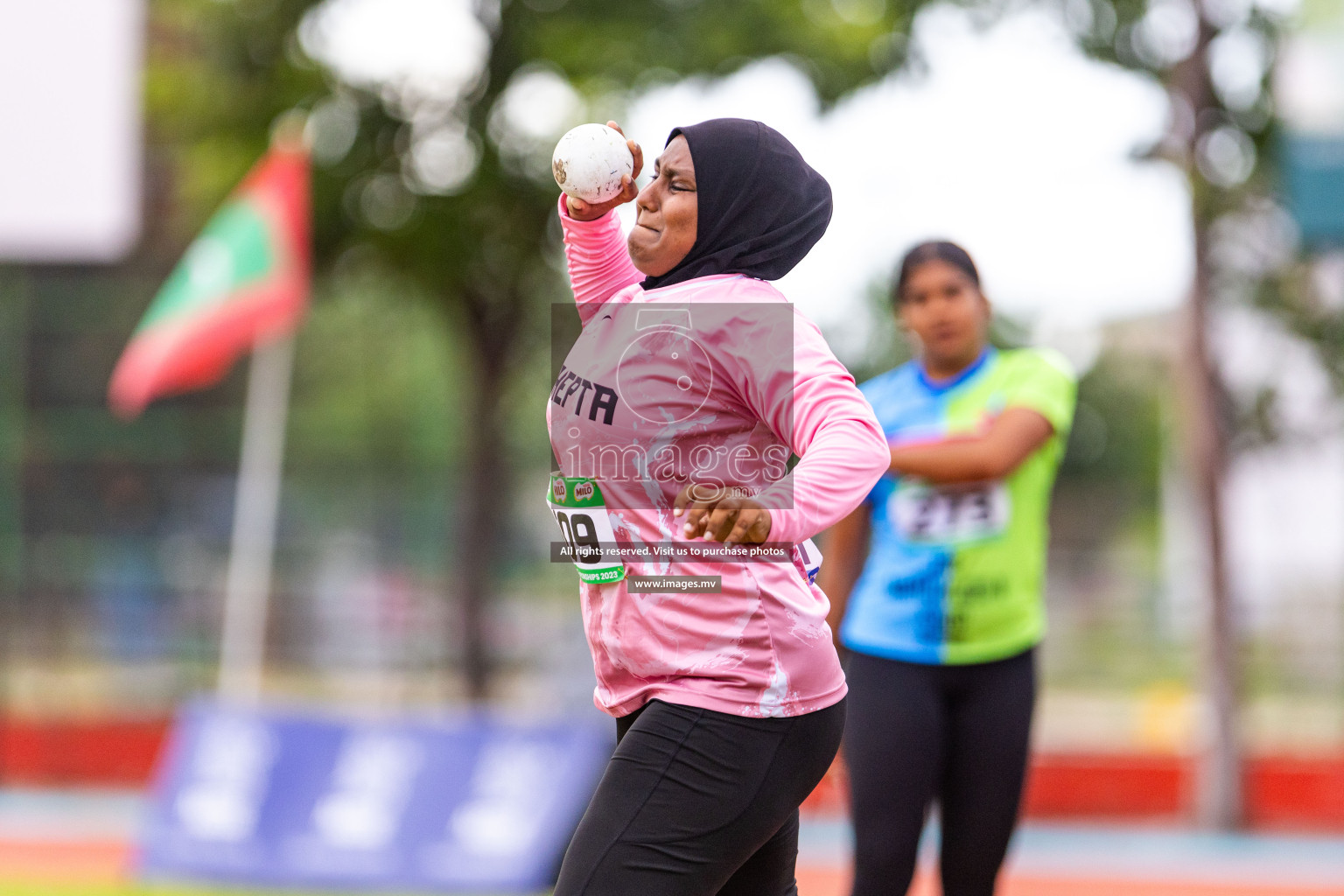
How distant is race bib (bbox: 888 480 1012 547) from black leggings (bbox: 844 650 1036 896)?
1.05ft

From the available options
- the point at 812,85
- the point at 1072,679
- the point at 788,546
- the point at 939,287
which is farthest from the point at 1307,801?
the point at 788,546

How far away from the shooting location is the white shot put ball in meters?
2.63

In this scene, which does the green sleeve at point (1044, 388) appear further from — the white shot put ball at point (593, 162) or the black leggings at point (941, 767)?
the white shot put ball at point (593, 162)

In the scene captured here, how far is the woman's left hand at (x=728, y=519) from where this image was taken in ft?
6.52

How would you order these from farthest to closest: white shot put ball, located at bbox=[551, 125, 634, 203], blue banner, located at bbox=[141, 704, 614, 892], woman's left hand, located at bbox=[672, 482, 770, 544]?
blue banner, located at bbox=[141, 704, 614, 892], white shot put ball, located at bbox=[551, 125, 634, 203], woman's left hand, located at bbox=[672, 482, 770, 544]

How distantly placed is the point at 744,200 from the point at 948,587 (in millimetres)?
1530

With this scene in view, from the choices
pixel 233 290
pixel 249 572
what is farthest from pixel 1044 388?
pixel 249 572

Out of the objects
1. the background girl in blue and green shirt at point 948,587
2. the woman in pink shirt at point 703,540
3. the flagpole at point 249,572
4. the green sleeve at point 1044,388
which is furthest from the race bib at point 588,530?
the flagpole at point 249,572

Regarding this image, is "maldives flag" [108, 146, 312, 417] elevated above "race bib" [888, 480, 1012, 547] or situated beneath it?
elevated above

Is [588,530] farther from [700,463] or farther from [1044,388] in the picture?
[1044,388]

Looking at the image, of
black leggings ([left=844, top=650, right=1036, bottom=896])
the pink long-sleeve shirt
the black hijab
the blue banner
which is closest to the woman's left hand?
the pink long-sleeve shirt

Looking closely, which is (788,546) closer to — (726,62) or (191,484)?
(726,62)

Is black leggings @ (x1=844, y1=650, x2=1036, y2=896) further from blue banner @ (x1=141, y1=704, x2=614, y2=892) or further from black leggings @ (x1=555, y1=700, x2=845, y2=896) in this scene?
blue banner @ (x1=141, y1=704, x2=614, y2=892)

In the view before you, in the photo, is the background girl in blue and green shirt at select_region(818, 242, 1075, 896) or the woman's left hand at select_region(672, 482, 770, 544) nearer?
the woman's left hand at select_region(672, 482, 770, 544)
